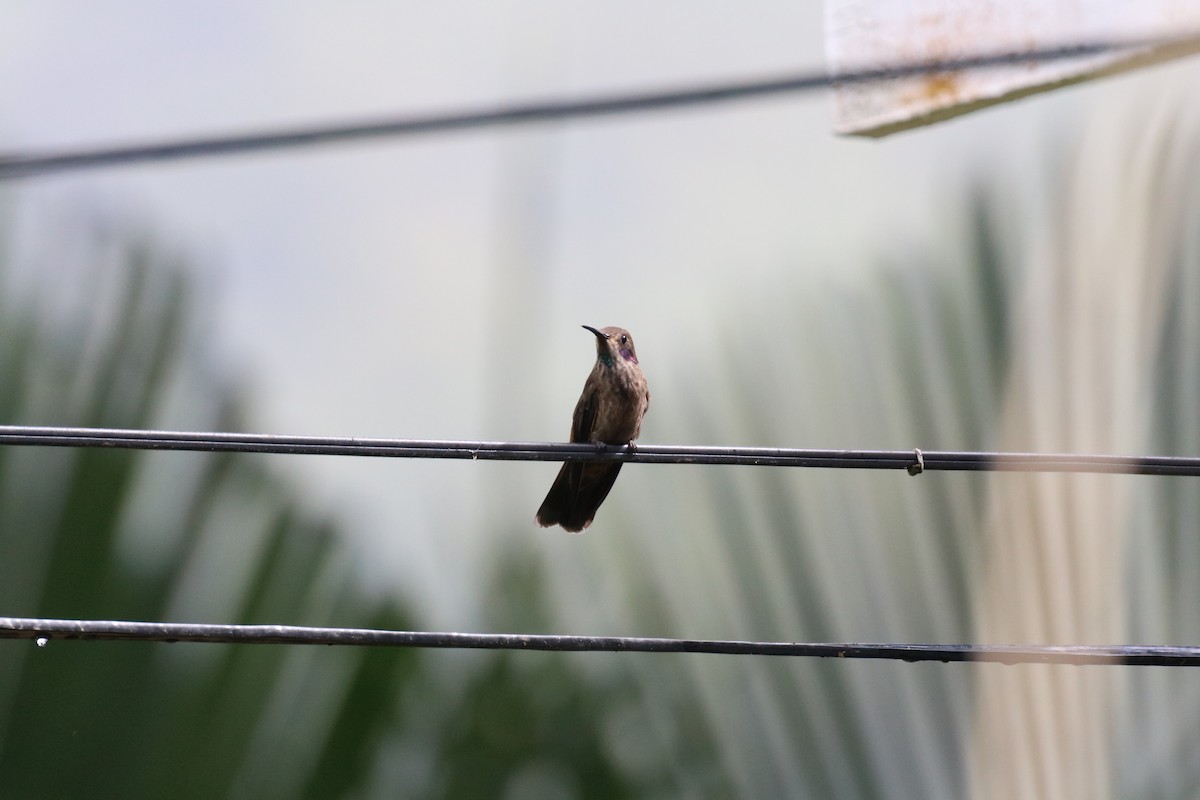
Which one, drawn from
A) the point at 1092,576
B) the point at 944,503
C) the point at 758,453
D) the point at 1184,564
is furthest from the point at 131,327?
the point at 1184,564

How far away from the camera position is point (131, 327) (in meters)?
5.88

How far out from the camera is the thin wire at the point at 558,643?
142 inches

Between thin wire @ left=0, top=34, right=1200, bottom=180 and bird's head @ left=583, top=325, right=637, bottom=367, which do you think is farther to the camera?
bird's head @ left=583, top=325, right=637, bottom=367

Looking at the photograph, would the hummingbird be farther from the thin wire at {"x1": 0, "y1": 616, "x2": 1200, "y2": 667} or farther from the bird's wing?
the thin wire at {"x1": 0, "y1": 616, "x2": 1200, "y2": 667}

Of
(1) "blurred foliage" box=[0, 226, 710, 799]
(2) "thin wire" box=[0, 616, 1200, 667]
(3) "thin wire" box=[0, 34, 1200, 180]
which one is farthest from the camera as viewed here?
(1) "blurred foliage" box=[0, 226, 710, 799]

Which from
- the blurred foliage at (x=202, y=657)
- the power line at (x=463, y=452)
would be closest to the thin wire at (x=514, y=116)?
the power line at (x=463, y=452)

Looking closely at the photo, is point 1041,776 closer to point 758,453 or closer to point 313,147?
point 758,453

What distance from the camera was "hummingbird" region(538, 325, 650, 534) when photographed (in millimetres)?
6238

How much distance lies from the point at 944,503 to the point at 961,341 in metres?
0.78

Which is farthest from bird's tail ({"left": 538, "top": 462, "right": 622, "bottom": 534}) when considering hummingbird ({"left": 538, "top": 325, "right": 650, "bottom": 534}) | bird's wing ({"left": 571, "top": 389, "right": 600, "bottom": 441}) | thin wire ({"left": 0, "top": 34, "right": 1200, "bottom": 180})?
thin wire ({"left": 0, "top": 34, "right": 1200, "bottom": 180})

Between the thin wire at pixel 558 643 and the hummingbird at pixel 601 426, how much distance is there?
2471 millimetres

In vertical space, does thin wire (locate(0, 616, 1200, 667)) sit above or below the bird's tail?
below

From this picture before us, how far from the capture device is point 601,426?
251 inches

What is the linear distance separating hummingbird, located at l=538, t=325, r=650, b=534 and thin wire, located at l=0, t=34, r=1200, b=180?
11.1 ft
